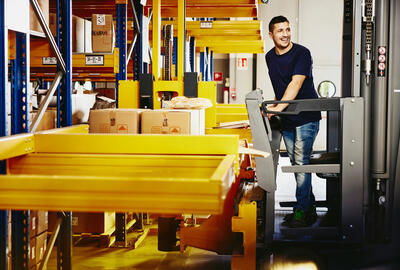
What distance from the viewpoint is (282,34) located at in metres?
5.07

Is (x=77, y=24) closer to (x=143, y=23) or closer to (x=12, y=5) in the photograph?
(x=143, y=23)

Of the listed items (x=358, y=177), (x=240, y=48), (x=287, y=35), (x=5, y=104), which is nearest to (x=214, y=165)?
(x=5, y=104)

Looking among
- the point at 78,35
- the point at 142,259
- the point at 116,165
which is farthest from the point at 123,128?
the point at 78,35

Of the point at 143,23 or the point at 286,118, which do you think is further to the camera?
the point at 143,23

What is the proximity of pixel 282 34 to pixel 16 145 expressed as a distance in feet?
9.92

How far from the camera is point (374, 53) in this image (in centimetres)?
439

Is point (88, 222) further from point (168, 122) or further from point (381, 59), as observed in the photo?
point (381, 59)

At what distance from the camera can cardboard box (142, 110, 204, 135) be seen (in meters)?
3.60

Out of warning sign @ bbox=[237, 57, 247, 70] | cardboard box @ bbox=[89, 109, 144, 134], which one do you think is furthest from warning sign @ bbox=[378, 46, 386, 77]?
warning sign @ bbox=[237, 57, 247, 70]

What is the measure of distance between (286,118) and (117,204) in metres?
3.01

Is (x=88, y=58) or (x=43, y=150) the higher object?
(x=88, y=58)

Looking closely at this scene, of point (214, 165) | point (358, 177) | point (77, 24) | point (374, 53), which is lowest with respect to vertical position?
point (358, 177)

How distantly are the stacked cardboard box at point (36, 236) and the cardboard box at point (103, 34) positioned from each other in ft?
8.22

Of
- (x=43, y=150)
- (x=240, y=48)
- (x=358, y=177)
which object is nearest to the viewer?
(x=43, y=150)
